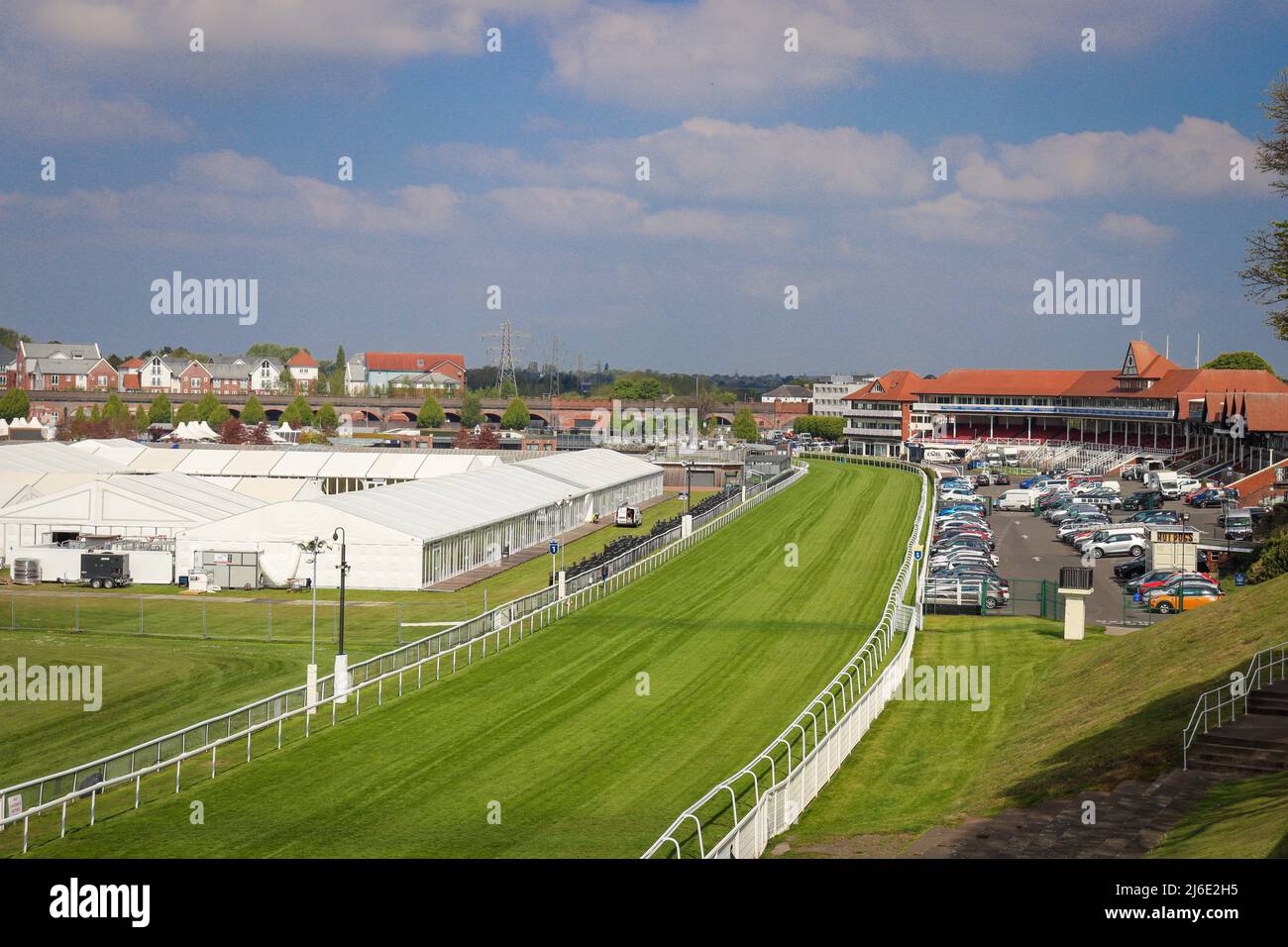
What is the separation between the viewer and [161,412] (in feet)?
439

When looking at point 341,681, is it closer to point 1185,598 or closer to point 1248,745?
point 1248,745

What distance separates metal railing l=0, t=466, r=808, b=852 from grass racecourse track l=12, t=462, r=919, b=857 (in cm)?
38

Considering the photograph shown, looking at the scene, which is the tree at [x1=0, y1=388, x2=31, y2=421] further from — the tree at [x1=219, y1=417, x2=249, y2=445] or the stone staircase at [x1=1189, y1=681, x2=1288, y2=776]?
the stone staircase at [x1=1189, y1=681, x2=1288, y2=776]

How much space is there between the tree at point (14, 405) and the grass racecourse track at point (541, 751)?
10720 cm

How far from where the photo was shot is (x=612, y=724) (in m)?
24.0

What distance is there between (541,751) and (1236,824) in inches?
456

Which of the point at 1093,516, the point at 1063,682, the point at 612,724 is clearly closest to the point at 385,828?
the point at 612,724

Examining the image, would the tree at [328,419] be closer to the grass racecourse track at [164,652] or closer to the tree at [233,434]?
the tree at [233,434]

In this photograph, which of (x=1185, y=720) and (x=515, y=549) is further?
(x=515, y=549)

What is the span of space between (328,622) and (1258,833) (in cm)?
2742

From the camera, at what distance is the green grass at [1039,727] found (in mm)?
17984

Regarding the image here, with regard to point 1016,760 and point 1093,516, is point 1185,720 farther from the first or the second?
point 1093,516

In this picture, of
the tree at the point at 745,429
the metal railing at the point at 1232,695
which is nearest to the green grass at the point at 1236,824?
the metal railing at the point at 1232,695
